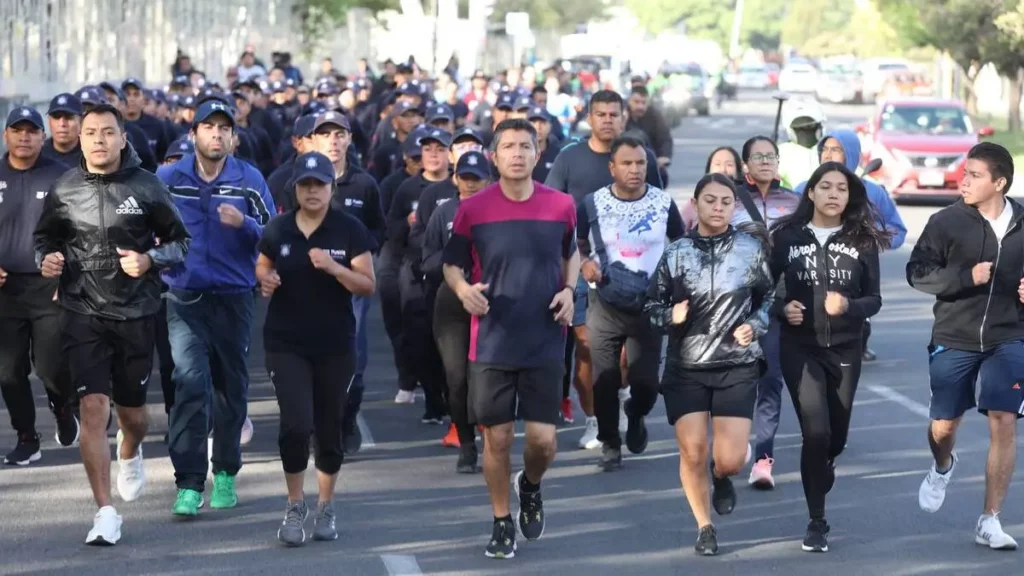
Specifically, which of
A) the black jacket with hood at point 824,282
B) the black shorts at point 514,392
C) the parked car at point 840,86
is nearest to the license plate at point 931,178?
the black jacket with hood at point 824,282

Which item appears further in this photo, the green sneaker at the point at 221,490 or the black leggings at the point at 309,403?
the green sneaker at the point at 221,490

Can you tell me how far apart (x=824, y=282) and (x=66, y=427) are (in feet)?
15.4

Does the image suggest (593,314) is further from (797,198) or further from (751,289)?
(751,289)

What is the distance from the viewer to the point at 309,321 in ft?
28.1

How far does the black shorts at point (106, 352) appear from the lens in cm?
863

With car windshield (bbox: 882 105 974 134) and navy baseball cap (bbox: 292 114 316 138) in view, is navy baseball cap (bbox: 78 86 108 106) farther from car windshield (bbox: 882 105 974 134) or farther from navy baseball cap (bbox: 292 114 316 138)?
car windshield (bbox: 882 105 974 134)

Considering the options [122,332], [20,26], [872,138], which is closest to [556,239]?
[122,332]

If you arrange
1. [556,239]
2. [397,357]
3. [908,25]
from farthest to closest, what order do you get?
[908,25] < [397,357] < [556,239]

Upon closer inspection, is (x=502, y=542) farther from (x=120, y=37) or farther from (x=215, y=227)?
(x=120, y=37)

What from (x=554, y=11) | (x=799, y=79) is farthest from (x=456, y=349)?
(x=799, y=79)

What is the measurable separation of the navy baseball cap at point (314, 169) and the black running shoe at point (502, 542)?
1702mm

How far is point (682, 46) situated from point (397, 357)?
283ft

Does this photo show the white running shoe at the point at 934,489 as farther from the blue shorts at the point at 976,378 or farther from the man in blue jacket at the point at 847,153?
the man in blue jacket at the point at 847,153

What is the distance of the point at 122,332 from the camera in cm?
870
